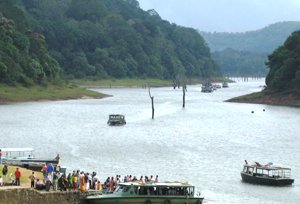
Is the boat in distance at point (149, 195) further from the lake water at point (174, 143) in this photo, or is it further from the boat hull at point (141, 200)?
the lake water at point (174, 143)

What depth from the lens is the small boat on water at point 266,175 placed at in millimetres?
86188

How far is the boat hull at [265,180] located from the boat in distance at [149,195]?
24.1 meters

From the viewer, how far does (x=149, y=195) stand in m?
63.2

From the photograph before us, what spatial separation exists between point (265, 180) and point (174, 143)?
126 feet

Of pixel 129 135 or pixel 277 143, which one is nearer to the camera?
pixel 277 143

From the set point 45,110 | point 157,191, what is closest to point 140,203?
point 157,191

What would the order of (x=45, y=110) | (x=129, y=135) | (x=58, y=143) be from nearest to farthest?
1. (x=58, y=143)
2. (x=129, y=135)
3. (x=45, y=110)

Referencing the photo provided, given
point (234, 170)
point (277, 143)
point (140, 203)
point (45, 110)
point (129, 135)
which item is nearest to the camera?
point (140, 203)

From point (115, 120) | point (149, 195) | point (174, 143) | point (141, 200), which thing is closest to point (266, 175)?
point (149, 195)

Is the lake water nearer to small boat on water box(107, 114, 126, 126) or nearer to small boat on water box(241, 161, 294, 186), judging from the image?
small boat on water box(241, 161, 294, 186)

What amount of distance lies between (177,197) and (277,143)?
66172 millimetres

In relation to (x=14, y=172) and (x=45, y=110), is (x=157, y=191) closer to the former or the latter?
(x=14, y=172)

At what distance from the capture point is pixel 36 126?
481 feet

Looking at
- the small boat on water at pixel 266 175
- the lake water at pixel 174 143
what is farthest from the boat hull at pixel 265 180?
the lake water at pixel 174 143
